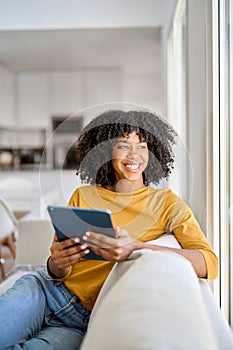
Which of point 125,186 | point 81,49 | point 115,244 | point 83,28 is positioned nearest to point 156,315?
point 115,244

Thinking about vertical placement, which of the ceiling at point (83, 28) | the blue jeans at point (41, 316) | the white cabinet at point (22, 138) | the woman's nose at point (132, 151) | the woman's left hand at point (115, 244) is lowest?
the blue jeans at point (41, 316)

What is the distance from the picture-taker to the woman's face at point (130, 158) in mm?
1388

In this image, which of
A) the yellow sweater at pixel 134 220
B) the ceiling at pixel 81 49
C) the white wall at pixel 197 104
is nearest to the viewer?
the yellow sweater at pixel 134 220

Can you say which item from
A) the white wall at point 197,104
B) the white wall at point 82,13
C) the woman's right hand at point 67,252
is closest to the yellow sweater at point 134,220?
the woman's right hand at point 67,252

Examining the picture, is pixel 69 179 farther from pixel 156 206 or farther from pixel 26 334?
pixel 26 334

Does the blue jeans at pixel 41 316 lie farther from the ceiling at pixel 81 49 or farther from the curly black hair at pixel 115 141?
the ceiling at pixel 81 49

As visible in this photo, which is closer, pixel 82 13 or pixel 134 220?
pixel 134 220

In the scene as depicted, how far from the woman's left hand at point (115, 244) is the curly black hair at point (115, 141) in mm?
252

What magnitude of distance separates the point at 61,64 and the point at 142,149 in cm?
567

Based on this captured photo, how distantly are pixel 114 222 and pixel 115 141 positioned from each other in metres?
0.24

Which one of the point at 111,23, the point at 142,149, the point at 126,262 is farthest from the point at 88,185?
the point at 111,23

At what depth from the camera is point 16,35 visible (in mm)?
4918

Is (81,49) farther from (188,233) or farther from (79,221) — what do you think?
(79,221)

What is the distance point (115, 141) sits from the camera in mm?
1392
